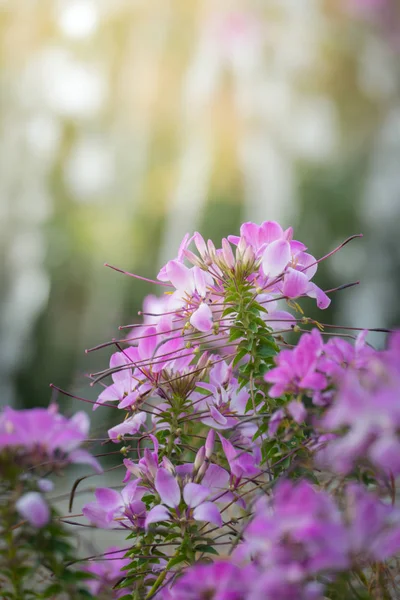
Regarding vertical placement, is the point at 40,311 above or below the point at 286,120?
below

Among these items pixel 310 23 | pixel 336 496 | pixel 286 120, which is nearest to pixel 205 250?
pixel 336 496

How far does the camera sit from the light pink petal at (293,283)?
0.95 ft

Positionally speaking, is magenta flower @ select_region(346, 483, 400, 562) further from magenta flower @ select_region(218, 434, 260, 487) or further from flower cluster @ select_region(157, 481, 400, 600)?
magenta flower @ select_region(218, 434, 260, 487)

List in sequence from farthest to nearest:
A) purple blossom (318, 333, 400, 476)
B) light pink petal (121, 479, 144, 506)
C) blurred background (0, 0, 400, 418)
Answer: blurred background (0, 0, 400, 418) → light pink petal (121, 479, 144, 506) → purple blossom (318, 333, 400, 476)

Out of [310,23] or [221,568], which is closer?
[221,568]

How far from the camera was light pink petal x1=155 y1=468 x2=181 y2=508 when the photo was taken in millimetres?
252

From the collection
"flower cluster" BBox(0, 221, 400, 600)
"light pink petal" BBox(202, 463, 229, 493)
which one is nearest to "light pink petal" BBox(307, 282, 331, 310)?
"flower cluster" BBox(0, 221, 400, 600)

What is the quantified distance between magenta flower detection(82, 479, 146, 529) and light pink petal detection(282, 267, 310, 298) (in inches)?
4.7

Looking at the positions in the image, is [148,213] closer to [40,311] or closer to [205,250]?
[40,311]

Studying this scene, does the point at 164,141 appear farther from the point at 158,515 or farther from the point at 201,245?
the point at 158,515

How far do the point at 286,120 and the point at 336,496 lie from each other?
2.66 m

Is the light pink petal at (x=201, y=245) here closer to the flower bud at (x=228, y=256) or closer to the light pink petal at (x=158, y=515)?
the flower bud at (x=228, y=256)

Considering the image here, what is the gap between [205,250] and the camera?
328 mm

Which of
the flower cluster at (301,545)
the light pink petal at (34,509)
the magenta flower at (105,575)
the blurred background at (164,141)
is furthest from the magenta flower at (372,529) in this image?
the blurred background at (164,141)
